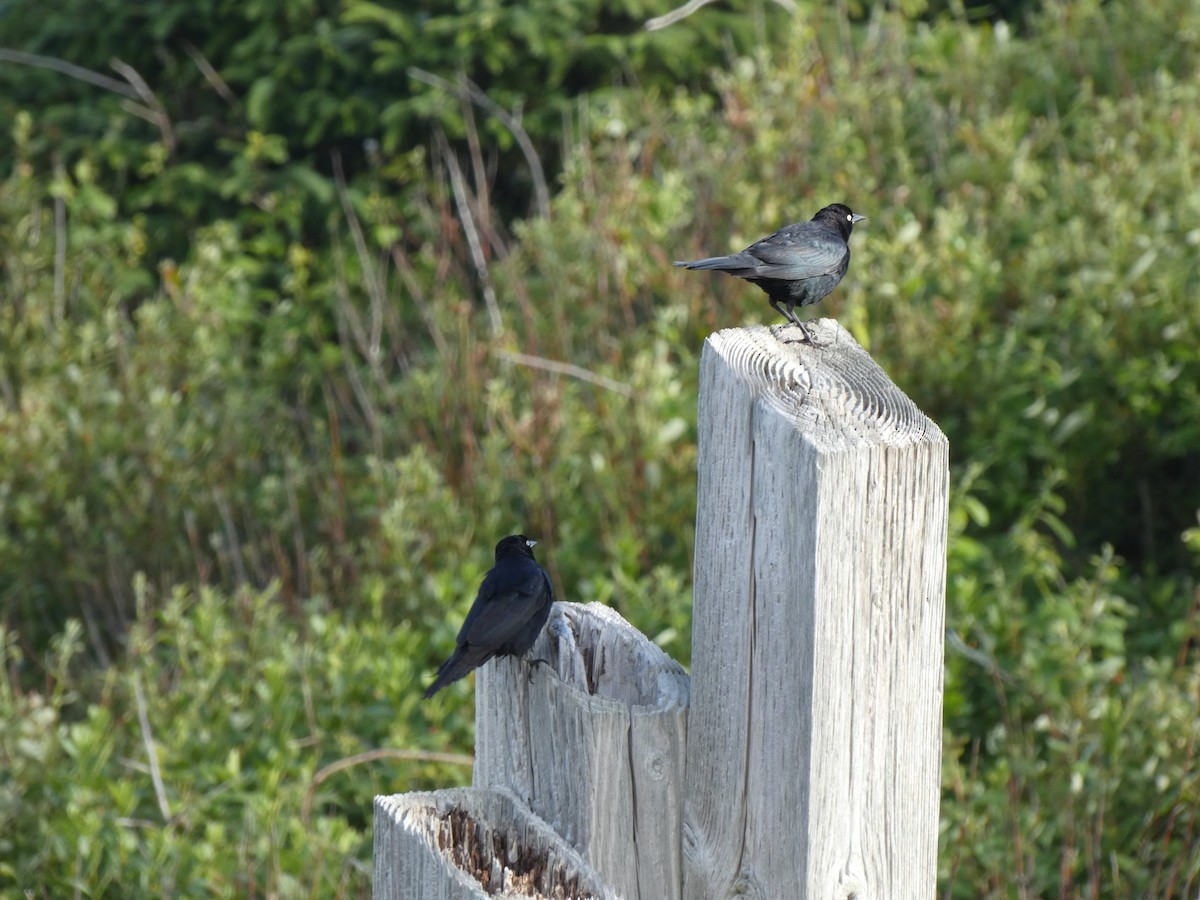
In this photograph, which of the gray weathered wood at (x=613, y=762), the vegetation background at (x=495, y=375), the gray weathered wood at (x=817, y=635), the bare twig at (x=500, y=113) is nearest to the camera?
the gray weathered wood at (x=817, y=635)

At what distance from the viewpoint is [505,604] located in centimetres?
206

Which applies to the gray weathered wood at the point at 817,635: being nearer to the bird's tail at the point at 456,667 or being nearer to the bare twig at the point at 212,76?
the bird's tail at the point at 456,667

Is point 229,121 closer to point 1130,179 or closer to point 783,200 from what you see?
point 783,200

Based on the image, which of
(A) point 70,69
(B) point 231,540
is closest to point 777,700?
(B) point 231,540

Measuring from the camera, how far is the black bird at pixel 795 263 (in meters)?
2.70

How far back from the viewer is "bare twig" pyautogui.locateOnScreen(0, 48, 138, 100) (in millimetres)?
7996

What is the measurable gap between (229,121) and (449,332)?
325 centimetres

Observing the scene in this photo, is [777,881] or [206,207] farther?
[206,207]

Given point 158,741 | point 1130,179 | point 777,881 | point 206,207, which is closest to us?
point 777,881

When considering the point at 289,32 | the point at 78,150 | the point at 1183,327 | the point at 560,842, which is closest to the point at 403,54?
the point at 289,32

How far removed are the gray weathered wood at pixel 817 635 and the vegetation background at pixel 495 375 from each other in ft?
4.86

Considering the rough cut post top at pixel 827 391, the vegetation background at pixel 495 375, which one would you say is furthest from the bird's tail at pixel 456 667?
the vegetation background at pixel 495 375

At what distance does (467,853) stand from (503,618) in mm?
513

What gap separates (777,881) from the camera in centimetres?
148
